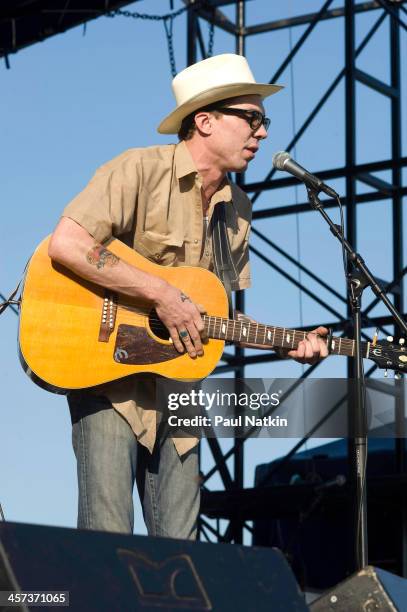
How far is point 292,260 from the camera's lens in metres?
10.5

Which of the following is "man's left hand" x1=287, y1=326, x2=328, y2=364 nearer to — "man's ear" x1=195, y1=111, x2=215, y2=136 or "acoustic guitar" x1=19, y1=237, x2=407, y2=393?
Result: "acoustic guitar" x1=19, y1=237, x2=407, y2=393

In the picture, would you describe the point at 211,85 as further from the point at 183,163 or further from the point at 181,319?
the point at 181,319

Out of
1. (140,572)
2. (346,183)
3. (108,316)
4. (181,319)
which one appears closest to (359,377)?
(181,319)

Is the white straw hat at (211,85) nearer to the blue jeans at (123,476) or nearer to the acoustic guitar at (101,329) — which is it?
the acoustic guitar at (101,329)

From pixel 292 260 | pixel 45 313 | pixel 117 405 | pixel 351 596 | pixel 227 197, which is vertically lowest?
pixel 351 596

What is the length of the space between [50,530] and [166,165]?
→ 217 centimetres

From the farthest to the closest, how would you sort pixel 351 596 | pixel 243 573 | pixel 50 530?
pixel 351 596 < pixel 243 573 < pixel 50 530

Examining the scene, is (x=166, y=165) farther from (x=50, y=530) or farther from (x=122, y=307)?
(x=50, y=530)

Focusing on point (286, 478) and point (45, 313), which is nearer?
point (45, 313)

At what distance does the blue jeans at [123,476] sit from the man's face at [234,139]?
3.45 feet

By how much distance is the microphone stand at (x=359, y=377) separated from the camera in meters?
4.29

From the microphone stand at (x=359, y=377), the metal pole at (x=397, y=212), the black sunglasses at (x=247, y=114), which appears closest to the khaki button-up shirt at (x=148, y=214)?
the black sunglasses at (x=247, y=114)

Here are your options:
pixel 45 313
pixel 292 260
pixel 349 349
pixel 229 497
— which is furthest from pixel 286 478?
pixel 45 313

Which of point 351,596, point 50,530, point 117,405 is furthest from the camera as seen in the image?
point 117,405
